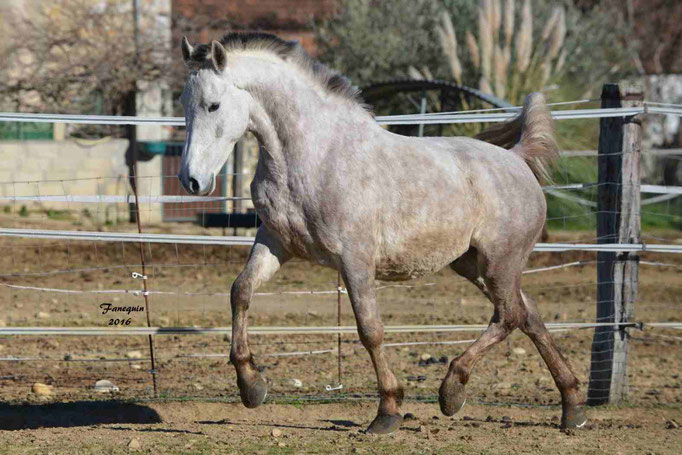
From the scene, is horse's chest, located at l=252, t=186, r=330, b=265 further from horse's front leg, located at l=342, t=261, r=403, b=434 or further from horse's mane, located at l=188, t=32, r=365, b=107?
horse's mane, located at l=188, t=32, r=365, b=107

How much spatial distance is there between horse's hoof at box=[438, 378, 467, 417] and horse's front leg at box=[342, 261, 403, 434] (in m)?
0.28

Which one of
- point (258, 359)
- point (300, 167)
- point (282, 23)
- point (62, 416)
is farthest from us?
point (282, 23)

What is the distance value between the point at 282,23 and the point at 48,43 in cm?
731

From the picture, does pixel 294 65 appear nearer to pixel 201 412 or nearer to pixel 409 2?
pixel 201 412

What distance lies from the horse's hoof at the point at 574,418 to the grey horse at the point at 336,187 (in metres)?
0.75

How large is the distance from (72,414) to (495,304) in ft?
8.55

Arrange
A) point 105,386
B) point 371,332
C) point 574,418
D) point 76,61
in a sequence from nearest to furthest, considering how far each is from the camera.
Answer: point 371,332
point 574,418
point 105,386
point 76,61

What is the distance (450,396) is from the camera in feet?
17.1

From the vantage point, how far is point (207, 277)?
11133 mm

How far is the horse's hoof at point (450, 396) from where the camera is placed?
5227 mm

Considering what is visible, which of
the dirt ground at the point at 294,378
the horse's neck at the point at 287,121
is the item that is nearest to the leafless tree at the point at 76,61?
the dirt ground at the point at 294,378

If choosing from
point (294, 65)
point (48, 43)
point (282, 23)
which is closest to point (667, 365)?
point (294, 65)

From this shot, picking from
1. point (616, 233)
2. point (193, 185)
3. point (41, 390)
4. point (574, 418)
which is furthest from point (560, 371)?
point (41, 390)

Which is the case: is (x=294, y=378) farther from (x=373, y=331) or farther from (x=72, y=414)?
(x=373, y=331)
